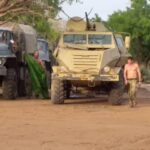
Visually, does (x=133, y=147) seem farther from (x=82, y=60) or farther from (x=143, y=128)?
(x=82, y=60)

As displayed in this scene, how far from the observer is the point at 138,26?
55594 millimetres

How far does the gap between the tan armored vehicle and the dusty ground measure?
680 millimetres

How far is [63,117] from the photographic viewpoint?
50.7 feet

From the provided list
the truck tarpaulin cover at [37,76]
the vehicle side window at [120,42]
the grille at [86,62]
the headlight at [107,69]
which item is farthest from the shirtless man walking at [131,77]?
the truck tarpaulin cover at [37,76]

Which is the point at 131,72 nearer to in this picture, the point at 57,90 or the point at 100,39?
the point at 100,39

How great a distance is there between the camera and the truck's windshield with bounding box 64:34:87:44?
20750 millimetres

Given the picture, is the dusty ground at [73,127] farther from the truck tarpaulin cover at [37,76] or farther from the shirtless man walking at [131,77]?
the truck tarpaulin cover at [37,76]

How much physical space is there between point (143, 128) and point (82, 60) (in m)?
6.77

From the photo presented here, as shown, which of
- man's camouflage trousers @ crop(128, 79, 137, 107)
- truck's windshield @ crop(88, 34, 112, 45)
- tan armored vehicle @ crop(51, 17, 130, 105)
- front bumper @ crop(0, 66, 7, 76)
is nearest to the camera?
man's camouflage trousers @ crop(128, 79, 137, 107)

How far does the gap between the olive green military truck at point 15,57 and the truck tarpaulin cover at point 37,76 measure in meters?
0.37

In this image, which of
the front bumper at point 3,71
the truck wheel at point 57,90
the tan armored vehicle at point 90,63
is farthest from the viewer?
the front bumper at point 3,71

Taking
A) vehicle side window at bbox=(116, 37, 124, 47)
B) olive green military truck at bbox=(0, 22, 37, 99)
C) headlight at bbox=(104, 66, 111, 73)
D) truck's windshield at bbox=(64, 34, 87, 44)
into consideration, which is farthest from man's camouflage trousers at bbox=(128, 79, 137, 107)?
olive green military truck at bbox=(0, 22, 37, 99)

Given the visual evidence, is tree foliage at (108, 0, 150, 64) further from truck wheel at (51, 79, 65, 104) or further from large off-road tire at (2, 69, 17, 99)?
truck wheel at (51, 79, 65, 104)

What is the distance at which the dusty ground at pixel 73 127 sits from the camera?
10.6 metres
